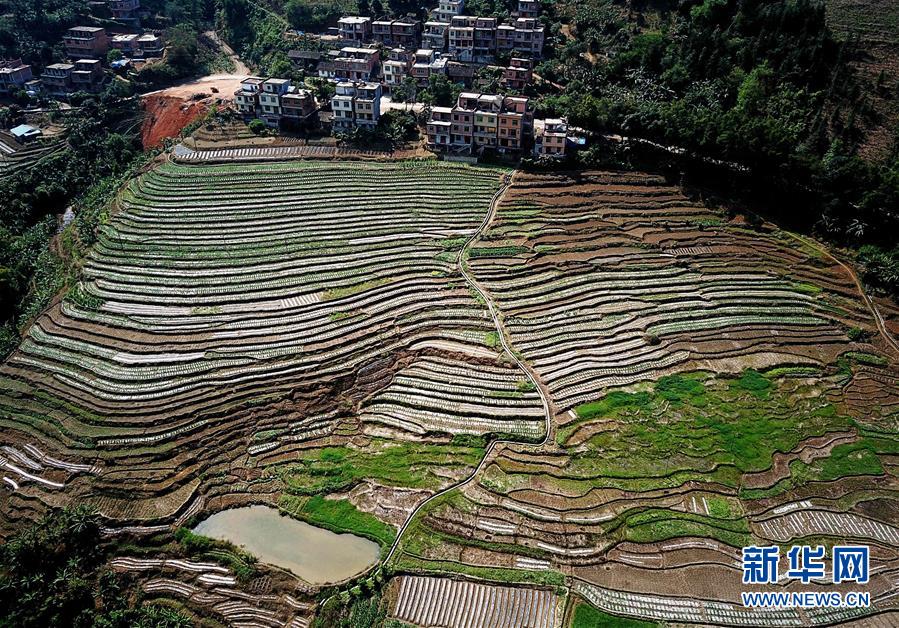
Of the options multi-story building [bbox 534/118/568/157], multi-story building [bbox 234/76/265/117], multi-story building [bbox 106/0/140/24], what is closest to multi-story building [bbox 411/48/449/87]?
multi-story building [bbox 234/76/265/117]

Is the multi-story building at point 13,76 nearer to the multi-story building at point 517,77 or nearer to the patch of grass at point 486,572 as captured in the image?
the multi-story building at point 517,77

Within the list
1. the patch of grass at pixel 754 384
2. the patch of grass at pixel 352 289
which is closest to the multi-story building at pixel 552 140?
the patch of grass at pixel 352 289

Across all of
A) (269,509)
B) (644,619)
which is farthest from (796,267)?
(269,509)

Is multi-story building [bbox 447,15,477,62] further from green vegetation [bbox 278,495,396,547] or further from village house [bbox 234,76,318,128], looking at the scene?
green vegetation [bbox 278,495,396,547]

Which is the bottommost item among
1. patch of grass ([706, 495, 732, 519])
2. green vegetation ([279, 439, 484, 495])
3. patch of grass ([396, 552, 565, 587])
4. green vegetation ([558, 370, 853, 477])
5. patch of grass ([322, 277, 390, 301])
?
patch of grass ([396, 552, 565, 587])

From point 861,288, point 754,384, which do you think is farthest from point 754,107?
point 754,384

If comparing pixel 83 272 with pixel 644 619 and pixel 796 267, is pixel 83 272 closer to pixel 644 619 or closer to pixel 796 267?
pixel 644 619
